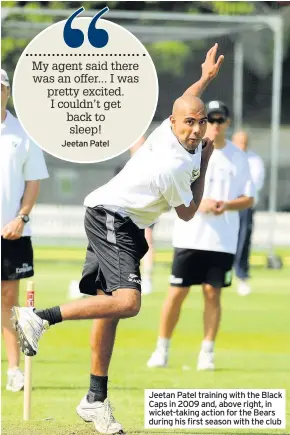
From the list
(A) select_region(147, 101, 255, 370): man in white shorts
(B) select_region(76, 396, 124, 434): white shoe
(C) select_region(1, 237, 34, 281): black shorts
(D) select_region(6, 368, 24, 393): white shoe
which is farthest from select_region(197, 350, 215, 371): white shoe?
(B) select_region(76, 396, 124, 434): white shoe

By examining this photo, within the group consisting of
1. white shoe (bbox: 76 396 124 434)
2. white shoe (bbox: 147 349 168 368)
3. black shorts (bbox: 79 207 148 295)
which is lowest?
white shoe (bbox: 76 396 124 434)

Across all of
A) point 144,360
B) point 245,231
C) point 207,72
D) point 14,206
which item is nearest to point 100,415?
point 14,206

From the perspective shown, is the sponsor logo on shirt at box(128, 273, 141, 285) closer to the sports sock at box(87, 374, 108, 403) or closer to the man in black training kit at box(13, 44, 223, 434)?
the man in black training kit at box(13, 44, 223, 434)

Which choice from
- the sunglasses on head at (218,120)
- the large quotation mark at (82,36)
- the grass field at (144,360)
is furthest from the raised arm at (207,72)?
the grass field at (144,360)

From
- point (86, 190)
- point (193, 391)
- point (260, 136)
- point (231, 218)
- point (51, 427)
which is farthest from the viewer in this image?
point (260, 136)

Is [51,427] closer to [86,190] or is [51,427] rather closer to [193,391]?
[193,391]

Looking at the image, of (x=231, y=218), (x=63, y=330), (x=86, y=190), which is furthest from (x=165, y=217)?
(x=231, y=218)

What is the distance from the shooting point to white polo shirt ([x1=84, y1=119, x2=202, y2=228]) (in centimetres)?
567

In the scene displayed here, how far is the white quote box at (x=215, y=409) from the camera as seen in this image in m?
6.25

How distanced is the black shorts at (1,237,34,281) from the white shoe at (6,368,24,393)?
0.55 meters

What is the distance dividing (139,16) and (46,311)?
6102 mm

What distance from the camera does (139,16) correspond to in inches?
443

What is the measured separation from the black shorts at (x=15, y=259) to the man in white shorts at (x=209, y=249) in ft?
4.02

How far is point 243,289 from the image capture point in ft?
40.2
